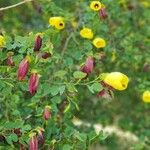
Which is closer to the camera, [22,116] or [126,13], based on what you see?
[22,116]

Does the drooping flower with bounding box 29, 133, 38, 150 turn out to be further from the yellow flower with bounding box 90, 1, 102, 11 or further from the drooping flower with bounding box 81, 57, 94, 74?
the yellow flower with bounding box 90, 1, 102, 11

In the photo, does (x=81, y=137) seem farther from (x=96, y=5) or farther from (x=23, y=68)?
(x=96, y=5)

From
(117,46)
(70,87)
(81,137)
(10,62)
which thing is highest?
(10,62)

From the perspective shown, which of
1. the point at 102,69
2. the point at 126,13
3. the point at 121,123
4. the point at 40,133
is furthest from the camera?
the point at 121,123

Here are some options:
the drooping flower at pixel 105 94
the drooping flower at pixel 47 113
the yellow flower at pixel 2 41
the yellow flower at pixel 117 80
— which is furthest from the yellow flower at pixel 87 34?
the yellow flower at pixel 117 80

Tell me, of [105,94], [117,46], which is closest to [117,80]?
[105,94]

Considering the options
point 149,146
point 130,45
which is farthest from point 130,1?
point 149,146

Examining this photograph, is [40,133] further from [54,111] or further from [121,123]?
[121,123]

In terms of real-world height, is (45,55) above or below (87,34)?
above

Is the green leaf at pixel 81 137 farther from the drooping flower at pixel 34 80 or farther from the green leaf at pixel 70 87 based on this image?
the drooping flower at pixel 34 80
